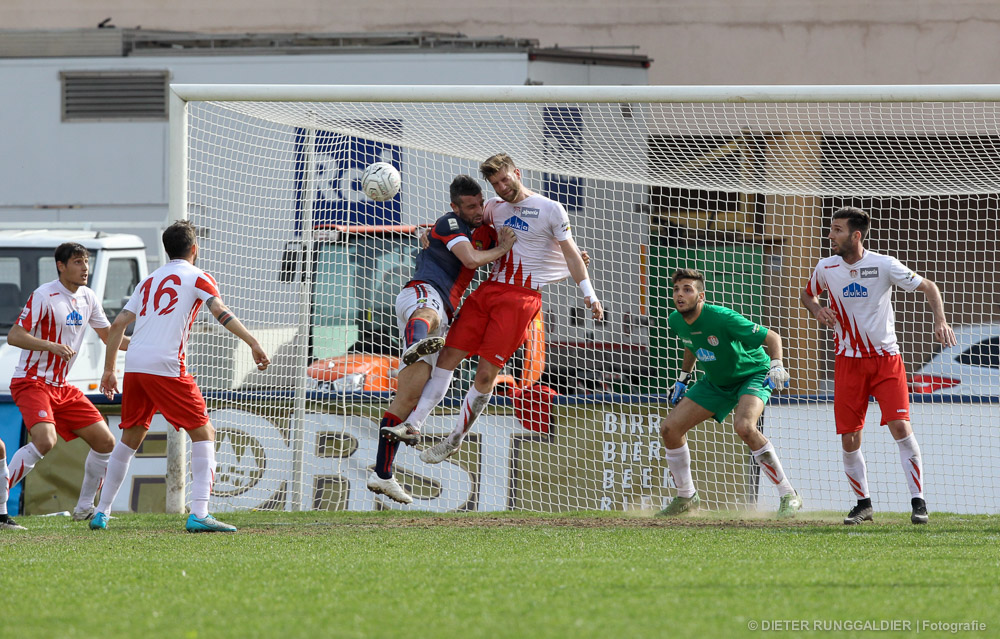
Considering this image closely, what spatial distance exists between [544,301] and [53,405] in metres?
5.22

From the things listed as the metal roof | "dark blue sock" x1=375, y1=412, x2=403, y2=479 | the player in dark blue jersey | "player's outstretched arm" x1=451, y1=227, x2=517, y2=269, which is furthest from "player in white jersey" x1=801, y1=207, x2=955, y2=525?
the metal roof

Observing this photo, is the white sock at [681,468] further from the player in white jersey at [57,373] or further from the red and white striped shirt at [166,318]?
the player in white jersey at [57,373]

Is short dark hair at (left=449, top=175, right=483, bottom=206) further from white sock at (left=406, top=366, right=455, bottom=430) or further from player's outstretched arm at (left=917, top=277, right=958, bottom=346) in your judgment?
player's outstretched arm at (left=917, top=277, right=958, bottom=346)

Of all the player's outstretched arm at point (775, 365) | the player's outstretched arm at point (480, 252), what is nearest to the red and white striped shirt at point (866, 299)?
the player's outstretched arm at point (775, 365)

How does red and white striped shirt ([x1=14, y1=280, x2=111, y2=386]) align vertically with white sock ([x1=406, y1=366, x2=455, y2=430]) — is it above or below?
above

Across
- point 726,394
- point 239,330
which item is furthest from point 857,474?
point 239,330

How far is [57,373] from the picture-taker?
27.1 feet

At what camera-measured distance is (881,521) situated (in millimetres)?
8391

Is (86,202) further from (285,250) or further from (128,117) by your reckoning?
(285,250)

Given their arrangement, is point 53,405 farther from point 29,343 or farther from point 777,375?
point 777,375

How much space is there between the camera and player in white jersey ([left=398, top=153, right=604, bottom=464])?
793 centimetres

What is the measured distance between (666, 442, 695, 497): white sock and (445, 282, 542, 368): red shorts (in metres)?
1.67

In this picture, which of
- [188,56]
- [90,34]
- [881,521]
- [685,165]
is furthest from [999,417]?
[90,34]

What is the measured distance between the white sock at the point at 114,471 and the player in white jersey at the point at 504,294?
2045 millimetres
